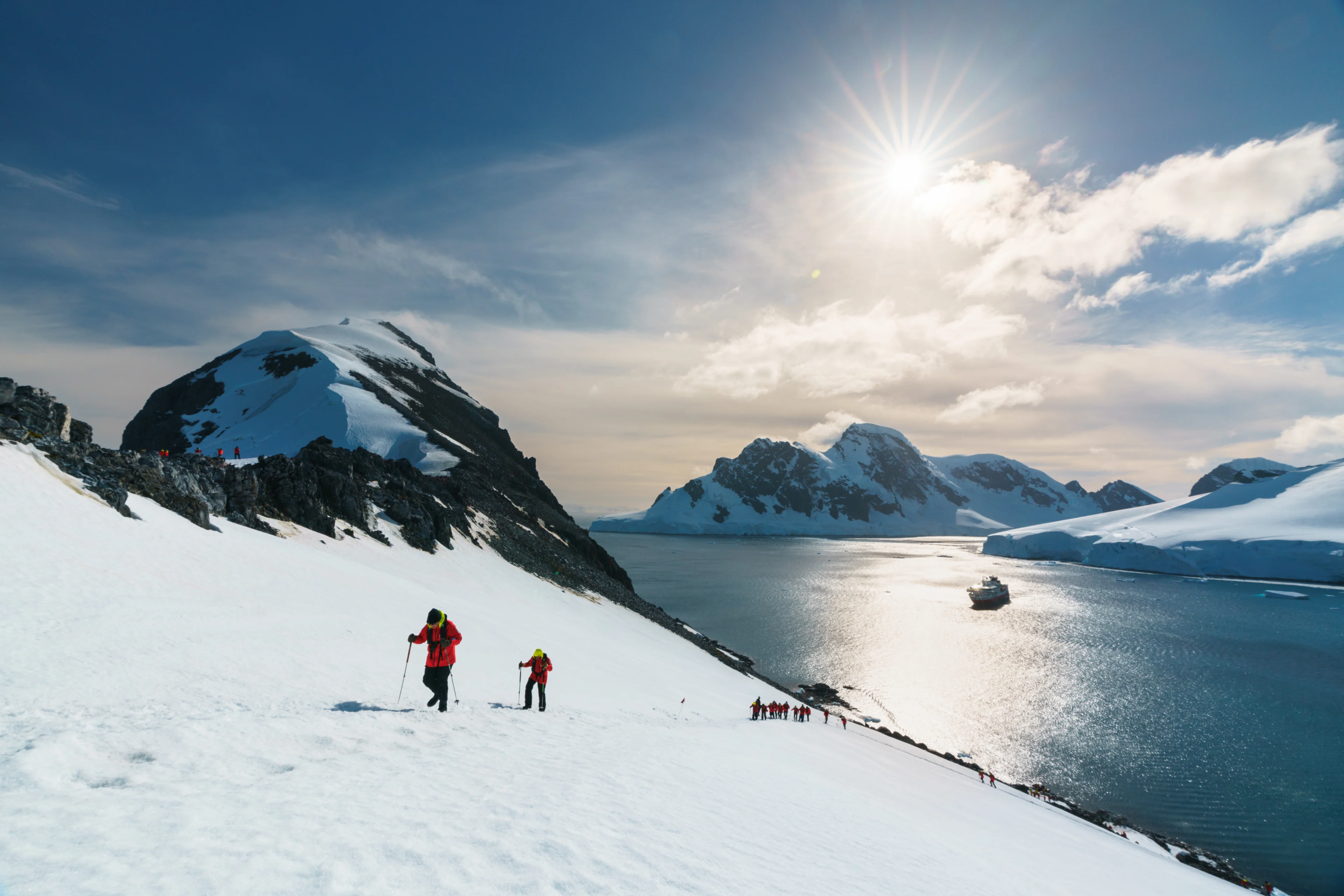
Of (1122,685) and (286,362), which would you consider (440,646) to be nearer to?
(1122,685)

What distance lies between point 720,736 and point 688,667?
657 inches

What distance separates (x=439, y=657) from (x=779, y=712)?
19896 millimetres

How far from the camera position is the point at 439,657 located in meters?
10.9

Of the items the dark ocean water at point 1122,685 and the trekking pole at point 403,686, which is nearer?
the trekking pole at point 403,686

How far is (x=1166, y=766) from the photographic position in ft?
111

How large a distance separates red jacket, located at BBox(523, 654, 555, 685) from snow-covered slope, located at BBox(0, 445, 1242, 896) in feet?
2.57

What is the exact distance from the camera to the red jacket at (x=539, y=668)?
1266cm

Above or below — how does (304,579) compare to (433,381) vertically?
below

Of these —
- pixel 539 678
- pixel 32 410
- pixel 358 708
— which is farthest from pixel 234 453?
Answer: pixel 358 708

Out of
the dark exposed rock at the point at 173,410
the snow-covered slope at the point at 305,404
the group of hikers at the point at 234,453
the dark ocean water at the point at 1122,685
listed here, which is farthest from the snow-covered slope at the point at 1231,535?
the dark exposed rock at the point at 173,410

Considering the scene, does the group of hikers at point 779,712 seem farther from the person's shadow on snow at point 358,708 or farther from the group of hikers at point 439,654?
the person's shadow on snow at point 358,708

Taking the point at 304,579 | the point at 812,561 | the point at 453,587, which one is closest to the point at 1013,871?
the point at 304,579

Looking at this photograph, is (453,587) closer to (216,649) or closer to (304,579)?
(304,579)

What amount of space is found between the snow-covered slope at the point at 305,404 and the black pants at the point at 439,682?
56471 millimetres
